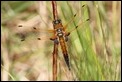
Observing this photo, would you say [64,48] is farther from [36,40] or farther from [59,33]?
[36,40]

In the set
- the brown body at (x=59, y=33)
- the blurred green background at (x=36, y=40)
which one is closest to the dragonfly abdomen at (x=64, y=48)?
A: the brown body at (x=59, y=33)

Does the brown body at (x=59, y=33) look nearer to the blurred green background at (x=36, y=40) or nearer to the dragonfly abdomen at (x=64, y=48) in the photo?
the dragonfly abdomen at (x=64, y=48)

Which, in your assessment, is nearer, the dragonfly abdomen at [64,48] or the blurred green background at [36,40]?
the dragonfly abdomen at [64,48]

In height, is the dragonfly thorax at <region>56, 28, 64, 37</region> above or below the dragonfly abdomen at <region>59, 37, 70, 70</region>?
above

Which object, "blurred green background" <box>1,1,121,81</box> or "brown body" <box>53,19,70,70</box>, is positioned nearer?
"brown body" <box>53,19,70,70</box>

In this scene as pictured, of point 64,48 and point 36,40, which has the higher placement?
point 64,48

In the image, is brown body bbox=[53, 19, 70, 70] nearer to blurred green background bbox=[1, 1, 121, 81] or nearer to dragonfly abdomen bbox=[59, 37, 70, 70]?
dragonfly abdomen bbox=[59, 37, 70, 70]

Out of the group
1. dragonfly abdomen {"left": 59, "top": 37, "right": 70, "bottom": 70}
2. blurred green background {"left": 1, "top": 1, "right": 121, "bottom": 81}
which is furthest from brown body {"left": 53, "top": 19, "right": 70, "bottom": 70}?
blurred green background {"left": 1, "top": 1, "right": 121, "bottom": 81}

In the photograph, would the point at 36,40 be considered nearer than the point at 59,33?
No

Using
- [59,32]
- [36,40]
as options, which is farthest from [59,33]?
[36,40]

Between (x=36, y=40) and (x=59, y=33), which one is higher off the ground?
(x=59, y=33)

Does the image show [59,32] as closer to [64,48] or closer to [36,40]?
[64,48]

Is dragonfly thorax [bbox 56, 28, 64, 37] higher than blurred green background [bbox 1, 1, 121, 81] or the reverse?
higher
